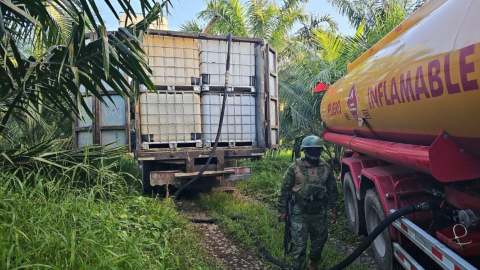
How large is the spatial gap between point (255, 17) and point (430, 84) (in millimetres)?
9690

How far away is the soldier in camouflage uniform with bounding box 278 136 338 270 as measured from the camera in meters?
3.54

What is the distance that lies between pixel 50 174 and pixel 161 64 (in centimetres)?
249

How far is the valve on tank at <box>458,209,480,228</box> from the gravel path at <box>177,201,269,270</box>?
204cm

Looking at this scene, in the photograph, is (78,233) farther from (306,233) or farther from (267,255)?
(306,233)

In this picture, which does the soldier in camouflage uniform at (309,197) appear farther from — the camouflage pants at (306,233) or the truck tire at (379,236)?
the truck tire at (379,236)

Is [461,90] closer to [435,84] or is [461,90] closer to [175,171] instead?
[435,84]

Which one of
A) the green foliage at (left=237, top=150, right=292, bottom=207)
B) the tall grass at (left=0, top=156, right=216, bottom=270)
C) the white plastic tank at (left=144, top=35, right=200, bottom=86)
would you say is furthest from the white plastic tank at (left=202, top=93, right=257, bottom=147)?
the tall grass at (left=0, top=156, right=216, bottom=270)

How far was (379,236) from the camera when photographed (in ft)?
12.1

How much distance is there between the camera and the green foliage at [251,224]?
400cm

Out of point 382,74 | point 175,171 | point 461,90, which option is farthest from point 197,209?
point 461,90

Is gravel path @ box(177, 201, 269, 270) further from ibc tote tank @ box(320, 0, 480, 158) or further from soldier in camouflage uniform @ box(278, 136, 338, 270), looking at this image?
ibc tote tank @ box(320, 0, 480, 158)

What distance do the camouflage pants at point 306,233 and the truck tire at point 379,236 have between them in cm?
56

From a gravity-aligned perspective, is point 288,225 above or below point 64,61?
below

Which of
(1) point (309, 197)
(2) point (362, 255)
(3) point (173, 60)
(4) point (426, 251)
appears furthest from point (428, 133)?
(3) point (173, 60)
